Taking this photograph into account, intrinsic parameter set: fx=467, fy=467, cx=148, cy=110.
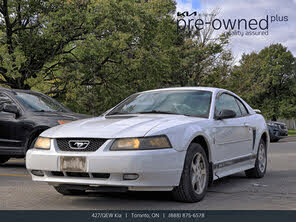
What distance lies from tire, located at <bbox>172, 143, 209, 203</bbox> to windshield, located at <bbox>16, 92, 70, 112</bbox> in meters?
5.15

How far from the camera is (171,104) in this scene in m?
6.75

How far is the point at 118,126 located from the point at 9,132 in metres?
5.00

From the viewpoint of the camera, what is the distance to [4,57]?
58.2ft

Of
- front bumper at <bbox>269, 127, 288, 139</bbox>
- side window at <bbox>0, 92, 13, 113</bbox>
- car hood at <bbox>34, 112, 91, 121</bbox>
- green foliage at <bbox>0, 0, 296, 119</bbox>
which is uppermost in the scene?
green foliage at <bbox>0, 0, 296, 119</bbox>

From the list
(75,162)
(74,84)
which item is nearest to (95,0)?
(74,84)

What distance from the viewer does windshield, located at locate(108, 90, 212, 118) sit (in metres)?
6.62

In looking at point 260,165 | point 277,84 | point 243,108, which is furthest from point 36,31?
point 277,84

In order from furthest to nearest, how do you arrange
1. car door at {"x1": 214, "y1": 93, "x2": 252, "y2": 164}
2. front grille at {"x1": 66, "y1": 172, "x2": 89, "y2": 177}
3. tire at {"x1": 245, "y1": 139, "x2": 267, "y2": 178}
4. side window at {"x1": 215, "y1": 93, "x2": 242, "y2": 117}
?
tire at {"x1": 245, "y1": 139, "x2": 267, "y2": 178} → side window at {"x1": 215, "y1": 93, "x2": 242, "y2": 117} → car door at {"x1": 214, "y1": 93, "x2": 252, "y2": 164} → front grille at {"x1": 66, "y1": 172, "x2": 89, "y2": 177}

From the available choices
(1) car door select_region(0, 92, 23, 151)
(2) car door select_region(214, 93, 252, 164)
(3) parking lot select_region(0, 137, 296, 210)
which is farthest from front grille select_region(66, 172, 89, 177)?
(1) car door select_region(0, 92, 23, 151)

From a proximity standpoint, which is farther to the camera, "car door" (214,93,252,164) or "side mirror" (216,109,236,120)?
"side mirror" (216,109,236,120)

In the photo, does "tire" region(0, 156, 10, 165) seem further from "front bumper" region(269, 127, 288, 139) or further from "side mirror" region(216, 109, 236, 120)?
"front bumper" region(269, 127, 288, 139)

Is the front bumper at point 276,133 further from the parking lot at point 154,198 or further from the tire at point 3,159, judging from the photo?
the parking lot at point 154,198

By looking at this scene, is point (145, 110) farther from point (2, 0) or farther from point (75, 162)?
point (2, 0)
